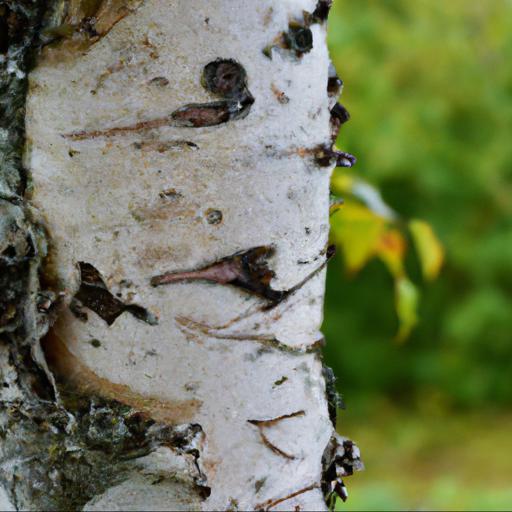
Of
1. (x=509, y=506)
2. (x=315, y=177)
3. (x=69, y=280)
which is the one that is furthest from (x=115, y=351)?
(x=509, y=506)

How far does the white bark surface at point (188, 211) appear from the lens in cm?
53

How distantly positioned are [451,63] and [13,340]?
503 centimetres

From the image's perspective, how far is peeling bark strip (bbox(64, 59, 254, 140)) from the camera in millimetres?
532

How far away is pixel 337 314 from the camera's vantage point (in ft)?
17.4

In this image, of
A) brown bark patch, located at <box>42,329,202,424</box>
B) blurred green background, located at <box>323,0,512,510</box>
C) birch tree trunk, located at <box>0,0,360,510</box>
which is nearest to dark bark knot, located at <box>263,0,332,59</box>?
birch tree trunk, located at <box>0,0,360,510</box>

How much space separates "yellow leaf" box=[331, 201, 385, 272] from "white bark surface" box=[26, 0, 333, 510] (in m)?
0.87

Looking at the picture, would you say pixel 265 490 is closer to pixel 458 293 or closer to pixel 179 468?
pixel 179 468

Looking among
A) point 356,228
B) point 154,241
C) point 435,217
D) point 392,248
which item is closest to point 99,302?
point 154,241

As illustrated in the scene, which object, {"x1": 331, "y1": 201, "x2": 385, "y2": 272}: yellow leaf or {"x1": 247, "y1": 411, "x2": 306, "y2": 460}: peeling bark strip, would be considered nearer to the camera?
{"x1": 247, "y1": 411, "x2": 306, "y2": 460}: peeling bark strip

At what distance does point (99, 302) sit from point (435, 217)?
4.79m

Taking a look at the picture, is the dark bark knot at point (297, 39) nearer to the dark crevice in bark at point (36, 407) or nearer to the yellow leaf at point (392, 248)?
the dark crevice in bark at point (36, 407)

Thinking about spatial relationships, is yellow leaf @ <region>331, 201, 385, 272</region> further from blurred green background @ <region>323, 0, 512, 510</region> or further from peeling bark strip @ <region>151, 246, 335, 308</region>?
blurred green background @ <region>323, 0, 512, 510</region>

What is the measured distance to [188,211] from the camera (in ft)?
1.77

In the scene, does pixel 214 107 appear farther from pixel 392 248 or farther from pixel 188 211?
pixel 392 248
